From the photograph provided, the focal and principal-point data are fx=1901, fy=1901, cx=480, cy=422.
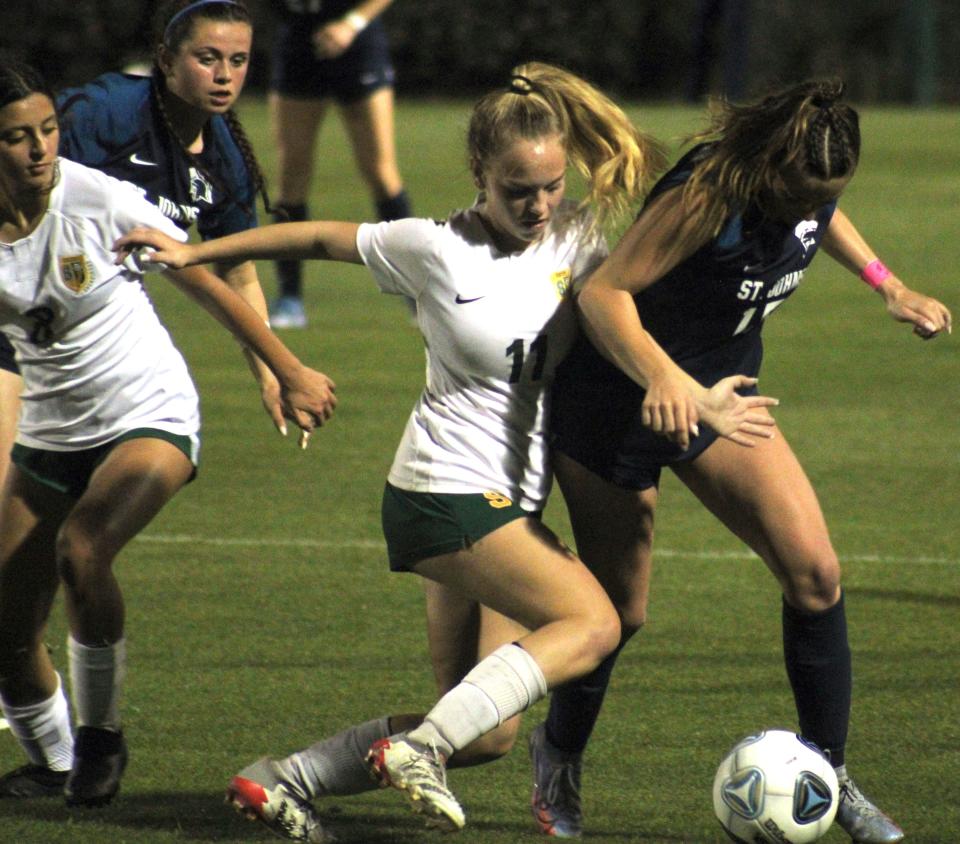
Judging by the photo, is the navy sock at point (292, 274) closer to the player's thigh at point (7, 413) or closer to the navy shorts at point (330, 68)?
the navy shorts at point (330, 68)

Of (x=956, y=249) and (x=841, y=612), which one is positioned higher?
(x=841, y=612)

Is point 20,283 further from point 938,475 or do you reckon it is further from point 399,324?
point 399,324

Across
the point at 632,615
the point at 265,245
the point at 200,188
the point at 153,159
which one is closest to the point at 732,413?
the point at 632,615

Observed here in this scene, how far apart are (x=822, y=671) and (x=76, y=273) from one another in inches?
72.3

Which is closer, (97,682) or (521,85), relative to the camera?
(521,85)

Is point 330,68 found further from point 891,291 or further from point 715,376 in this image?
point 715,376

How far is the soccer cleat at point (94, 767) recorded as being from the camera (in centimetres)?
419

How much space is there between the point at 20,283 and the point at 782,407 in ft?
17.7

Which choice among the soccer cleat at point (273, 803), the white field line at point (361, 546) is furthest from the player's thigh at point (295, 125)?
the soccer cleat at point (273, 803)

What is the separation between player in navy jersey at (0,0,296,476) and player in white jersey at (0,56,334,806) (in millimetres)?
584

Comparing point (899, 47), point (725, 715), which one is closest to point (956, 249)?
point (725, 715)

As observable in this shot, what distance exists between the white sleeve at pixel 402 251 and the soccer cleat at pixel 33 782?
144cm

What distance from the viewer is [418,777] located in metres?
3.44

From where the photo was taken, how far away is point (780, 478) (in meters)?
4.03
